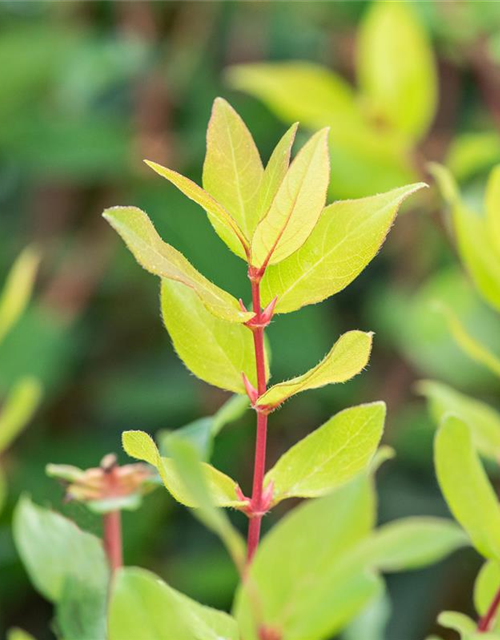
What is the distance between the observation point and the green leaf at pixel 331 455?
0.74 feet

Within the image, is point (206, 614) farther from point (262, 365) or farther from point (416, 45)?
point (416, 45)

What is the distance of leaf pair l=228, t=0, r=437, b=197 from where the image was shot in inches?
22.9

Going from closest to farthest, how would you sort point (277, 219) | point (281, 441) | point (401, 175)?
point (277, 219) < point (401, 175) < point (281, 441)

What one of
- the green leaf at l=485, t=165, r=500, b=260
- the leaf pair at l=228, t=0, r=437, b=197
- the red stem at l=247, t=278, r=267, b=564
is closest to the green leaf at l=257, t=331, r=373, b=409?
the red stem at l=247, t=278, r=267, b=564

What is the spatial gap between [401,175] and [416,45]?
0.27 ft

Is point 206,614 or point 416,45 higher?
point 416,45

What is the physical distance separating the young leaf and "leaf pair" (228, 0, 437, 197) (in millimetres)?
347

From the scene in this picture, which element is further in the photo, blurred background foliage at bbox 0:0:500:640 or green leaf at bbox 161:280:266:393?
blurred background foliage at bbox 0:0:500:640

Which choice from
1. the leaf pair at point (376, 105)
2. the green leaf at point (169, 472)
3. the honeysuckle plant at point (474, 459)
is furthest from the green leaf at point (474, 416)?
the leaf pair at point (376, 105)

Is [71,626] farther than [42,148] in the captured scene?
No

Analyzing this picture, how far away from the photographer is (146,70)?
0.95 meters

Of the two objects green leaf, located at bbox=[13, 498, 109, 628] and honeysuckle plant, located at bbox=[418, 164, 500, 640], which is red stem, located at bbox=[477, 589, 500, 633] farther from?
green leaf, located at bbox=[13, 498, 109, 628]

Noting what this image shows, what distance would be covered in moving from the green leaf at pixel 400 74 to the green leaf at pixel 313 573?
365mm

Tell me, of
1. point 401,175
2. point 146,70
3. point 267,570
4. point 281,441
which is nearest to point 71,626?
point 267,570
